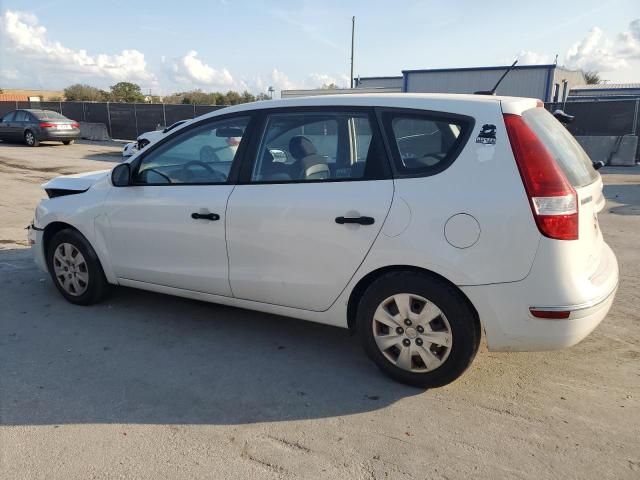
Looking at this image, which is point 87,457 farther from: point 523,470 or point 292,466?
point 523,470

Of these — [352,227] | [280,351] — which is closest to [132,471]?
[280,351]

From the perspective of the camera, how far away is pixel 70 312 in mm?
4555

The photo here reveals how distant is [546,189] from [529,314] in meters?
0.69

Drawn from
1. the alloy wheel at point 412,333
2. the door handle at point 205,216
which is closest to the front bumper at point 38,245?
the door handle at point 205,216

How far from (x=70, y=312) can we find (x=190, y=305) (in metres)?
1.01

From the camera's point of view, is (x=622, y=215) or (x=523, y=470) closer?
(x=523, y=470)

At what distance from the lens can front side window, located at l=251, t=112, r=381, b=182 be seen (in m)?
3.34

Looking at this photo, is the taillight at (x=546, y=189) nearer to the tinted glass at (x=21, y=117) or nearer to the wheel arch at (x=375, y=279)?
the wheel arch at (x=375, y=279)

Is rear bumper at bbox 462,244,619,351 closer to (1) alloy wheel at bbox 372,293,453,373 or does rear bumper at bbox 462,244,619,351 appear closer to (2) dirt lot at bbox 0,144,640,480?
(1) alloy wheel at bbox 372,293,453,373

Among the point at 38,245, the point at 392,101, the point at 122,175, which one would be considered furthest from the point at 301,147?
the point at 38,245

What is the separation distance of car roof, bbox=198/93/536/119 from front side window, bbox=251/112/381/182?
87mm

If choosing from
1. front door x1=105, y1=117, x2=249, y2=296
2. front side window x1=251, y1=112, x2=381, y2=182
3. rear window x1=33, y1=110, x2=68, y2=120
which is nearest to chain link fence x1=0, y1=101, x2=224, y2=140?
rear window x1=33, y1=110, x2=68, y2=120

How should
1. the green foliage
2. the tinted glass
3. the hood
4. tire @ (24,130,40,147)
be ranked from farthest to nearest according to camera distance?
the green foliage, the tinted glass, tire @ (24,130,40,147), the hood

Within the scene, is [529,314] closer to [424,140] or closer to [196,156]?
[424,140]
